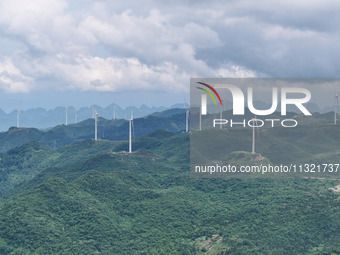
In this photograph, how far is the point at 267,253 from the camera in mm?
105188

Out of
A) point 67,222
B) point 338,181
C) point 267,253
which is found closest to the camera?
point 267,253

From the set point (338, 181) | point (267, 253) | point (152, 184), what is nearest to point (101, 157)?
point (152, 184)

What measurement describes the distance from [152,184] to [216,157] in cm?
3450

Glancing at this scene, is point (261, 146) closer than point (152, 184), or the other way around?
point (152, 184)

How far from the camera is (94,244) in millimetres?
112250

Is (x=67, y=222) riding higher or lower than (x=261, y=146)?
lower

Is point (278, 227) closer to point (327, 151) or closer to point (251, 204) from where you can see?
point (251, 204)

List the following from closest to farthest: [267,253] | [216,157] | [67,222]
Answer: [267,253]
[67,222]
[216,157]

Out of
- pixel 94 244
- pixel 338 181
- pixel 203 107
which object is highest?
pixel 203 107

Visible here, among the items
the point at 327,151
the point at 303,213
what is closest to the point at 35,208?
the point at 303,213

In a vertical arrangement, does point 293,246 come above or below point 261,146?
below

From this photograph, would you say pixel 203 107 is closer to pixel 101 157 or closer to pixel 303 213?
pixel 303 213

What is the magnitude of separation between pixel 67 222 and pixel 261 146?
100m

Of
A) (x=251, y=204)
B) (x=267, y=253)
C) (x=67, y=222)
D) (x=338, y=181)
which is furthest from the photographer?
(x=338, y=181)
